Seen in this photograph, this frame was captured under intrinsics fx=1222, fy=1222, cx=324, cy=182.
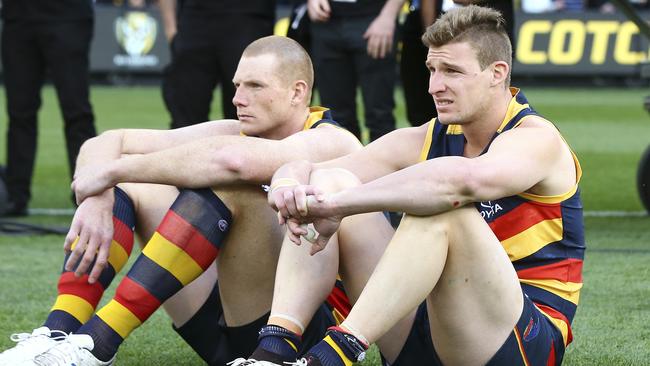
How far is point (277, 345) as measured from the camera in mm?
3170

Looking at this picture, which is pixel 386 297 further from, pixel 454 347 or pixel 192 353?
pixel 192 353

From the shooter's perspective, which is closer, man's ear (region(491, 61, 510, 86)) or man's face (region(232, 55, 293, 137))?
man's ear (region(491, 61, 510, 86))

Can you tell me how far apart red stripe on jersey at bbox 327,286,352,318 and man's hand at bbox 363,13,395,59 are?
10.5 ft

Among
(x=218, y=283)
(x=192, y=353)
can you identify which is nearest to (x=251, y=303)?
(x=218, y=283)

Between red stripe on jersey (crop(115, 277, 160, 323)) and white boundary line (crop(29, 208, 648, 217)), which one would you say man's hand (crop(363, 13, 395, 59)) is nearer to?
white boundary line (crop(29, 208, 648, 217))

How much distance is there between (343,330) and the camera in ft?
10.0

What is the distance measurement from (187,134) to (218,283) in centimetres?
63

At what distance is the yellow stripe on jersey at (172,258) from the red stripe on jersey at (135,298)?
0.30ft

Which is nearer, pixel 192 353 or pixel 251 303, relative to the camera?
pixel 251 303

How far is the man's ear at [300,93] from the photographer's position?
153 inches

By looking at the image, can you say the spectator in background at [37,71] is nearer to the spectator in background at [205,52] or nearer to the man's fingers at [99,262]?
the spectator in background at [205,52]

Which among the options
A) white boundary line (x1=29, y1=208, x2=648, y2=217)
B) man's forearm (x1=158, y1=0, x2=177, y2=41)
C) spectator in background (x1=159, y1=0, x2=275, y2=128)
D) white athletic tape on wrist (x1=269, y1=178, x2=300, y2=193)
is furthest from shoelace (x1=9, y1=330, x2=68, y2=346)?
man's forearm (x1=158, y1=0, x2=177, y2=41)

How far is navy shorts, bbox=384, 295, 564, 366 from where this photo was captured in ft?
10.2

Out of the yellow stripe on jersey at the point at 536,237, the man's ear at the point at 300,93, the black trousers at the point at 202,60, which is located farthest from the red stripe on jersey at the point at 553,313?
the black trousers at the point at 202,60
